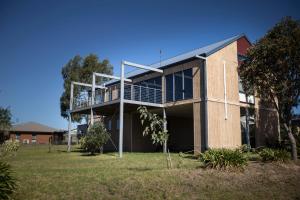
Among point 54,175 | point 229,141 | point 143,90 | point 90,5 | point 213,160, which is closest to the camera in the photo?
point 54,175

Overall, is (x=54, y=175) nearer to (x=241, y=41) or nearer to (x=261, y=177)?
(x=261, y=177)

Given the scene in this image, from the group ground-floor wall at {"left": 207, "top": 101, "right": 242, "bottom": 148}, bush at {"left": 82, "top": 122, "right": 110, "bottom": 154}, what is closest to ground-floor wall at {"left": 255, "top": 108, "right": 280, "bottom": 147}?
ground-floor wall at {"left": 207, "top": 101, "right": 242, "bottom": 148}

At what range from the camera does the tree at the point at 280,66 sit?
50.6 feet

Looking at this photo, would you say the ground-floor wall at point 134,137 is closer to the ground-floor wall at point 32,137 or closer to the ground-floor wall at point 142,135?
the ground-floor wall at point 142,135

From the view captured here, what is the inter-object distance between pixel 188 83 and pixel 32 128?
136ft

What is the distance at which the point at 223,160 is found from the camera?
11.6 meters

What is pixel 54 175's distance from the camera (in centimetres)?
1051

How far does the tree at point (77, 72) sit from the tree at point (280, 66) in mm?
31031

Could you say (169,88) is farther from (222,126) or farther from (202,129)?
(222,126)

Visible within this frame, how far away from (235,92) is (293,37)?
22.6 feet

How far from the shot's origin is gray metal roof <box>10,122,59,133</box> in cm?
5219

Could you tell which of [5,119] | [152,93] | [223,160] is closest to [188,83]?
[152,93]

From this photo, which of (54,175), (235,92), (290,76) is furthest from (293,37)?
(54,175)

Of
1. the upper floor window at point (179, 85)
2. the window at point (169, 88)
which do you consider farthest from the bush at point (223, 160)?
the window at point (169, 88)
